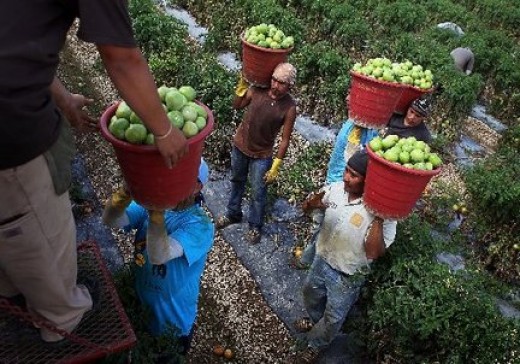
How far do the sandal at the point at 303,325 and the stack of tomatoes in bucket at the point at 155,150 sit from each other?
2830 mm

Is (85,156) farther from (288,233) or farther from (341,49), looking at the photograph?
(341,49)

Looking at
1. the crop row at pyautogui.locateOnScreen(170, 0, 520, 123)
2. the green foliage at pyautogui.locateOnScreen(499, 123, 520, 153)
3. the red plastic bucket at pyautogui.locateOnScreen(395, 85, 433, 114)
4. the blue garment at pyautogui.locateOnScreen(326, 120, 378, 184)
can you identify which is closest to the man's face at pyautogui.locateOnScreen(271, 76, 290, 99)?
the blue garment at pyautogui.locateOnScreen(326, 120, 378, 184)

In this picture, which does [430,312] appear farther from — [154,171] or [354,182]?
[154,171]

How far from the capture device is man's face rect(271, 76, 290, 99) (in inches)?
200

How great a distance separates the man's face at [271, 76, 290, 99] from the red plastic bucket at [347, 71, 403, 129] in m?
0.69

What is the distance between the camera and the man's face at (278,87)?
5089mm

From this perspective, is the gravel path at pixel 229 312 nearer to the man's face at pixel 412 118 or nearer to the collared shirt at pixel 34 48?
the man's face at pixel 412 118

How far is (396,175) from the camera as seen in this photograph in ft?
10.9

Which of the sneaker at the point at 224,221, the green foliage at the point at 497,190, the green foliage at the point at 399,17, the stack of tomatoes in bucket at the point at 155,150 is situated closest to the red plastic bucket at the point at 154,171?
Result: the stack of tomatoes in bucket at the point at 155,150

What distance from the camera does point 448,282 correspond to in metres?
3.83

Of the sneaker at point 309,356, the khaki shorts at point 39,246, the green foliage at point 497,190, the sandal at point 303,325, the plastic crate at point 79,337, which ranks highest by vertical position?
the khaki shorts at point 39,246

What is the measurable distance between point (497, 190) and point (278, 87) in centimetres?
303

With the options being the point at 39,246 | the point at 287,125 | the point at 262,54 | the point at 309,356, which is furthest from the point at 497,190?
the point at 39,246

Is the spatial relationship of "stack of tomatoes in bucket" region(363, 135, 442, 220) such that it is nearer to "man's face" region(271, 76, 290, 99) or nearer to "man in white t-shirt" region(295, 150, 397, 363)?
"man in white t-shirt" region(295, 150, 397, 363)
